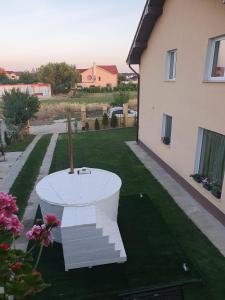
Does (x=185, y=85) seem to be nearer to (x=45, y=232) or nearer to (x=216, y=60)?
(x=216, y=60)

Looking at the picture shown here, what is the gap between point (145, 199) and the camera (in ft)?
27.0

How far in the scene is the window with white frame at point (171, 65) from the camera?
10.0 m

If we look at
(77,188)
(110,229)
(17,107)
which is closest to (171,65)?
(77,188)

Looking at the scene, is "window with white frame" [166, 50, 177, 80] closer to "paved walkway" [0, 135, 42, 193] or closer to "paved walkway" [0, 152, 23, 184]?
"paved walkway" [0, 135, 42, 193]

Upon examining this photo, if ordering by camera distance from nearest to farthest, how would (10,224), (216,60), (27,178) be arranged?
1. (10,224)
2. (216,60)
3. (27,178)

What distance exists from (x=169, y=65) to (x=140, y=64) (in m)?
3.55

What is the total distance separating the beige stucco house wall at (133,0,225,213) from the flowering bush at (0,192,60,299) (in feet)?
18.0

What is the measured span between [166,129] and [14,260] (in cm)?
941

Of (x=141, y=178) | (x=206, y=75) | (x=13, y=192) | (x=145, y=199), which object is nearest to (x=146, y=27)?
(x=206, y=75)

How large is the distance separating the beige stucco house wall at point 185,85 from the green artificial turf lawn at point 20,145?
8.50 meters

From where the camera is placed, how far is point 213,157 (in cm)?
740

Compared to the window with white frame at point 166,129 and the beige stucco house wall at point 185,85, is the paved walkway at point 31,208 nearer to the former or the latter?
the beige stucco house wall at point 185,85

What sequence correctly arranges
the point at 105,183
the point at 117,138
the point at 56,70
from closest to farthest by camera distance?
the point at 105,183 < the point at 117,138 < the point at 56,70

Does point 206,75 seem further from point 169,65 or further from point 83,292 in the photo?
point 83,292
